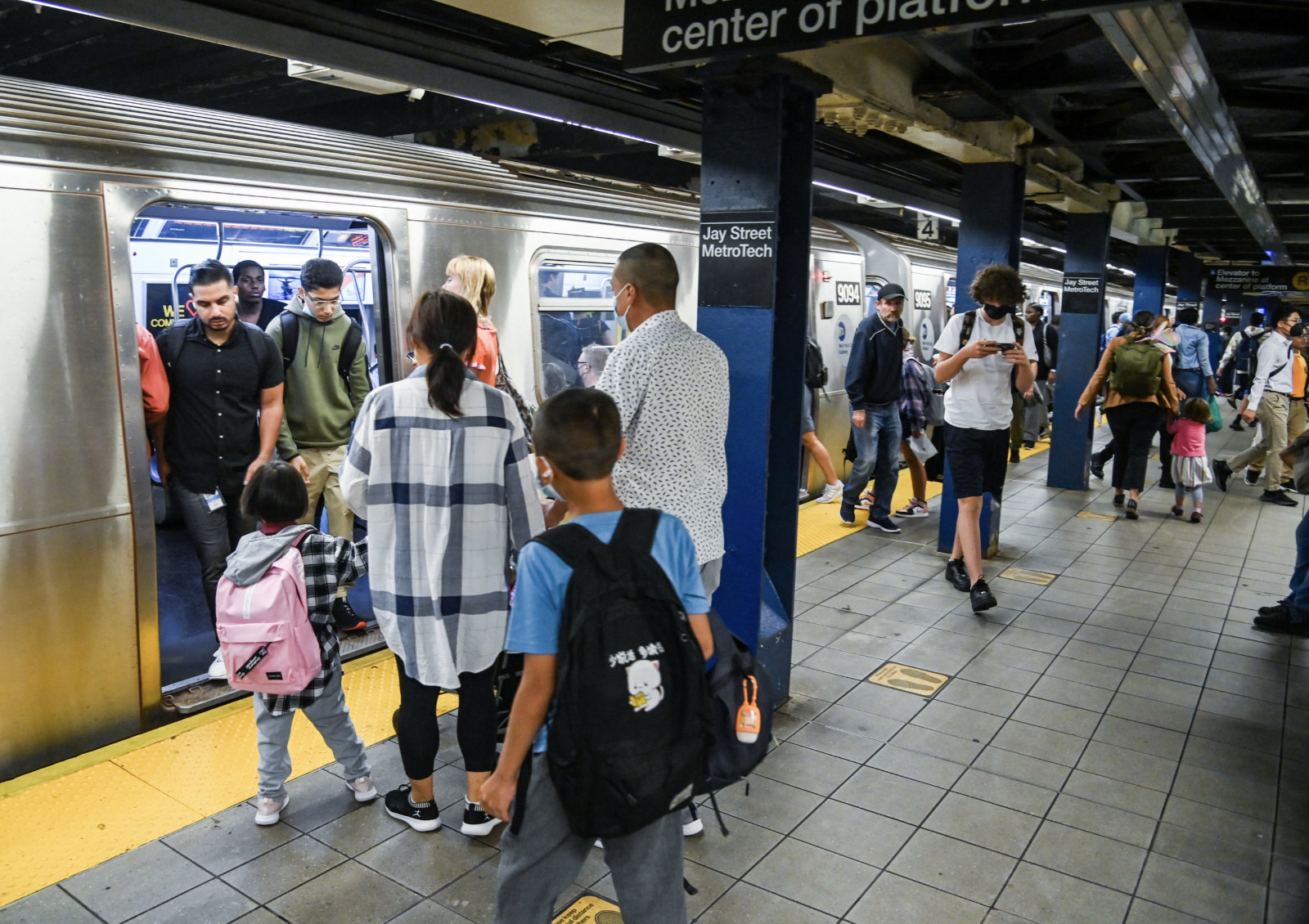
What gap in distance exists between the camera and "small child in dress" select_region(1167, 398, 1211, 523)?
26.7ft

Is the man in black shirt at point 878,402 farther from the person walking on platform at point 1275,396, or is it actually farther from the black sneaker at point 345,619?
the black sneaker at point 345,619

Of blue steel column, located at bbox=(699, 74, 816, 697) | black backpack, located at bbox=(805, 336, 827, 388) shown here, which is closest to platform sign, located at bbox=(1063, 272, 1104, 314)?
black backpack, located at bbox=(805, 336, 827, 388)

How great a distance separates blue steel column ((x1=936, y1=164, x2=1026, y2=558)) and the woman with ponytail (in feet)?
14.1

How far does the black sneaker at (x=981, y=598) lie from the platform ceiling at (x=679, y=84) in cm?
263

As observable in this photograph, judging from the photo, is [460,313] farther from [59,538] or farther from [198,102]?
[198,102]

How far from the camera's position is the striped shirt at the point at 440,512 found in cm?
283

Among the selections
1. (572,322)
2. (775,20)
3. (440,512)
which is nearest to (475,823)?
(440,512)

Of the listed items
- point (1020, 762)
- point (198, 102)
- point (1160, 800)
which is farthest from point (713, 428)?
point (198, 102)

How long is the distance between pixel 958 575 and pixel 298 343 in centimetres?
416

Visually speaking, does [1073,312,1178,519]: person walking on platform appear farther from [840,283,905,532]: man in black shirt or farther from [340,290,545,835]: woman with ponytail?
[340,290,545,835]: woman with ponytail

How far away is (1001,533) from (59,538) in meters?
6.47

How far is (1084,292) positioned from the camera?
9141 mm

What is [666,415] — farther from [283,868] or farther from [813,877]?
[283,868]

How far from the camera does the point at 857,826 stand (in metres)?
3.24
